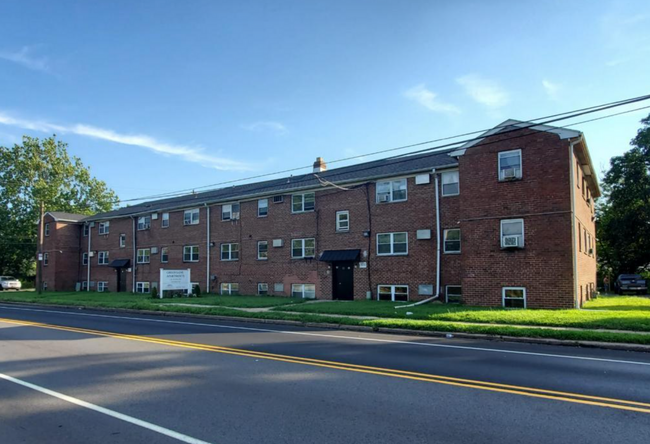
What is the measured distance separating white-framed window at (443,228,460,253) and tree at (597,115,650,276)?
23505 millimetres

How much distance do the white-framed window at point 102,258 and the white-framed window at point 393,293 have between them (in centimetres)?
2748

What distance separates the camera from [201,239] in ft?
103

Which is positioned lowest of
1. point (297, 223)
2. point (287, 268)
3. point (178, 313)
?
point (178, 313)

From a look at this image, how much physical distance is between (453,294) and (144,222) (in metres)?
25.6

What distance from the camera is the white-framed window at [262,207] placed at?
91.2 ft

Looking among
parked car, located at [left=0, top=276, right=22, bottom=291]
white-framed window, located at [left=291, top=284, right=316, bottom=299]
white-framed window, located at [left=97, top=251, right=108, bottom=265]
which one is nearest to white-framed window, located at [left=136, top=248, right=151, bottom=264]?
white-framed window, located at [left=97, top=251, right=108, bottom=265]

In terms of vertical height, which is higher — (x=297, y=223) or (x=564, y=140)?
(x=564, y=140)

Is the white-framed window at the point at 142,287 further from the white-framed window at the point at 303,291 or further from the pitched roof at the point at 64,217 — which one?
the white-framed window at the point at 303,291

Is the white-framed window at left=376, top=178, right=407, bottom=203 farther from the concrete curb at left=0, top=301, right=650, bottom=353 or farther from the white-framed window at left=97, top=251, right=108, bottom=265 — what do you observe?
the white-framed window at left=97, top=251, right=108, bottom=265

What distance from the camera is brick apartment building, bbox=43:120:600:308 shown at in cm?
1689

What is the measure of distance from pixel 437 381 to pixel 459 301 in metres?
13.7

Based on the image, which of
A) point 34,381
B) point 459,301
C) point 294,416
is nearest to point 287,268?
point 459,301

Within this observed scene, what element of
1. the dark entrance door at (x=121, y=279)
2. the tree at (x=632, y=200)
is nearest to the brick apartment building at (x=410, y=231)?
the dark entrance door at (x=121, y=279)

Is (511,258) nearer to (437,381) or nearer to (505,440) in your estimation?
(437,381)
